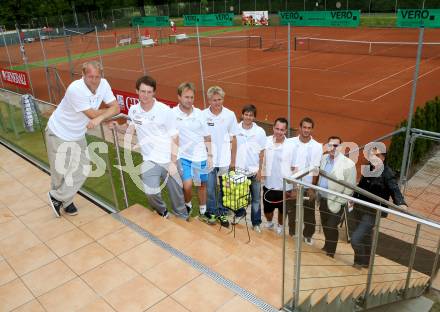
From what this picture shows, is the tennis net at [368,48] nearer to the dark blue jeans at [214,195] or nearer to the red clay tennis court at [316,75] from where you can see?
the red clay tennis court at [316,75]

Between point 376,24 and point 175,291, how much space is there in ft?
109

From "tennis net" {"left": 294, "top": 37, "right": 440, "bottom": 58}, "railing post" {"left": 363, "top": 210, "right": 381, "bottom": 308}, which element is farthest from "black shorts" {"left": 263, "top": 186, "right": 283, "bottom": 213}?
"tennis net" {"left": 294, "top": 37, "right": 440, "bottom": 58}

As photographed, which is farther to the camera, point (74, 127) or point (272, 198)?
point (272, 198)

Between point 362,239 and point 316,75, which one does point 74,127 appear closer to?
point 362,239

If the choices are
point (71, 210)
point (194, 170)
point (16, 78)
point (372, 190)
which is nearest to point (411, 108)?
point (372, 190)

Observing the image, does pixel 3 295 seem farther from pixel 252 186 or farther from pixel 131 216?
pixel 252 186

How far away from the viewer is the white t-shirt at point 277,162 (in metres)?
5.25

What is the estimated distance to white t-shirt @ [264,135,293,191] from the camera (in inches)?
207

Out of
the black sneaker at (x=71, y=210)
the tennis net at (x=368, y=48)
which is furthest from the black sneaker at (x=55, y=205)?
the tennis net at (x=368, y=48)

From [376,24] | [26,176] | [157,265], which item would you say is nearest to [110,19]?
[376,24]

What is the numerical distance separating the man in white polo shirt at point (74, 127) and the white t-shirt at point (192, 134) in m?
0.82

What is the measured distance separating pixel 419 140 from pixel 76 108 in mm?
7913

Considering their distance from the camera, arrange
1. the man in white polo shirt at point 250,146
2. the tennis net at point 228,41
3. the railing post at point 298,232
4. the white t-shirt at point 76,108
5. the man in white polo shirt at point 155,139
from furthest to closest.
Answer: the tennis net at point 228,41 → the man in white polo shirt at point 250,146 → the man in white polo shirt at point 155,139 → the white t-shirt at point 76,108 → the railing post at point 298,232

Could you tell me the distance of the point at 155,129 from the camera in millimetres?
4840
